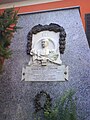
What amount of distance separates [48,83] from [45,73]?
195 millimetres

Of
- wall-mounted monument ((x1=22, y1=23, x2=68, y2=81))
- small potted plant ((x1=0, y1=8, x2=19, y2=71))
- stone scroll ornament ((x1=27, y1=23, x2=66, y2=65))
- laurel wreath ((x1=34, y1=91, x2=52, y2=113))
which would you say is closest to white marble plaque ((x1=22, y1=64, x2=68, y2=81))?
wall-mounted monument ((x1=22, y1=23, x2=68, y2=81))

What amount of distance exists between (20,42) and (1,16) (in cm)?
79

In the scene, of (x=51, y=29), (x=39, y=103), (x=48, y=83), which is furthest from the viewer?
(x=51, y=29)

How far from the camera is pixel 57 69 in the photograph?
3.88 metres

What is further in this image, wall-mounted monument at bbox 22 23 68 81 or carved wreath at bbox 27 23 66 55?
carved wreath at bbox 27 23 66 55

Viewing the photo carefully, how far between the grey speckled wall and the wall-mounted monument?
10cm

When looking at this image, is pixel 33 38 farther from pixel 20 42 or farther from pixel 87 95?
pixel 87 95

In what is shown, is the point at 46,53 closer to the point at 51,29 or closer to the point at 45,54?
the point at 45,54

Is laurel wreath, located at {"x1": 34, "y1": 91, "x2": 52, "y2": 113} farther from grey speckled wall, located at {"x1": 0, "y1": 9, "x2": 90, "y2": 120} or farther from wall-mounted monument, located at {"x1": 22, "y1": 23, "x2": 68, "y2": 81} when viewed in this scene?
wall-mounted monument, located at {"x1": 22, "y1": 23, "x2": 68, "y2": 81}

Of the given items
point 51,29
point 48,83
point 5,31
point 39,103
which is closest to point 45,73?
point 48,83

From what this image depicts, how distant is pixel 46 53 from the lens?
406cm

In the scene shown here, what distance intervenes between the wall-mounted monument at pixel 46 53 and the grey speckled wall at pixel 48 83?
10 cm

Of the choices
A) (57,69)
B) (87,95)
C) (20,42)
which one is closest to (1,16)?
(20,42)

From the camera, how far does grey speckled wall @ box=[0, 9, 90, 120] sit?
370cm
